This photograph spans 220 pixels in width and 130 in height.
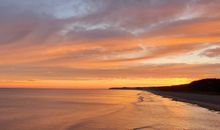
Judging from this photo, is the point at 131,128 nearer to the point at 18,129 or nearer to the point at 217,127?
the point at 217,127

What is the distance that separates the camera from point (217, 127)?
26.7 m

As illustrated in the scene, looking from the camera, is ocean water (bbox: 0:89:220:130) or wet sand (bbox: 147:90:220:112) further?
wet sand (bbox: 147:90:220:112)

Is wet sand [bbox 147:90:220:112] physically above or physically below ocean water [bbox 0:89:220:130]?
above

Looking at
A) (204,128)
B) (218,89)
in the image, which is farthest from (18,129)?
(218,89)

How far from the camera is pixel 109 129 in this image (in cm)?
2738

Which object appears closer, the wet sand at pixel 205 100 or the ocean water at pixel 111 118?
the ocean water at pixel 111 118

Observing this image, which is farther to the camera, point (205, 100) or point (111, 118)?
point (205, 100)

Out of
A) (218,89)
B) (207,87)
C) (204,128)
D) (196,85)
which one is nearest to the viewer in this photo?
(204,128)

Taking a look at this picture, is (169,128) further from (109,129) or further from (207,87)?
(207,87)

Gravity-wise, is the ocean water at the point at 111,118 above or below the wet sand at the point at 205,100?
below

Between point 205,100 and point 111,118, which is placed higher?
point 205,100

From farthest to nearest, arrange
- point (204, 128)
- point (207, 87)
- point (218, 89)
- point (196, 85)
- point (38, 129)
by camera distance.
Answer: point (196, 85) → point (207, 87) → point (218, 89) → point (38, 129) → point (204, 128)

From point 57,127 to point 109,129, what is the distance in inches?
194

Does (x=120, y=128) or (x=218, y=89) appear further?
(x=218, y=89)
